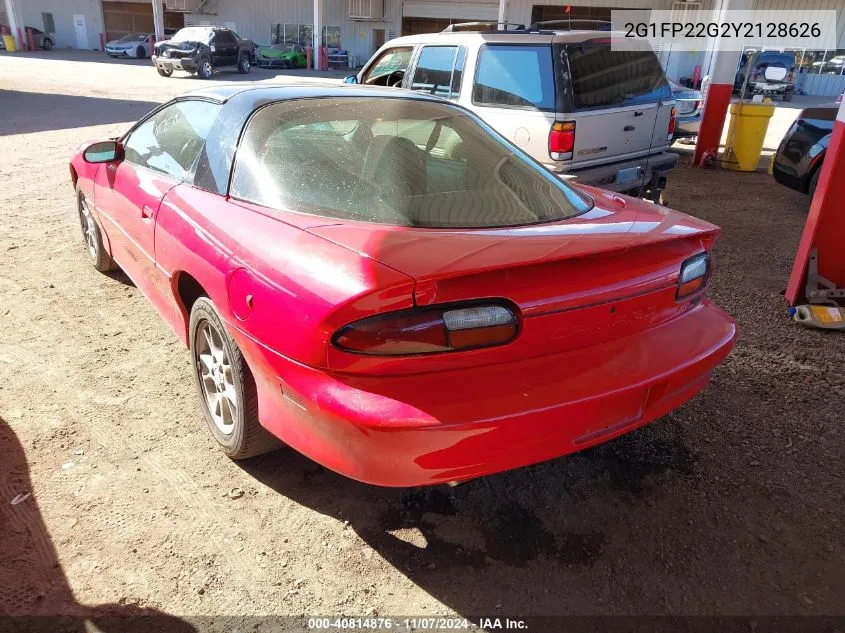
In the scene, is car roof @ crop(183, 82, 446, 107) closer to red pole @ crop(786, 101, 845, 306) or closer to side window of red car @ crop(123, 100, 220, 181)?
side window of red car @ crop(123, 100, 220, 181)

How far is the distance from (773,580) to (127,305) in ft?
12.9

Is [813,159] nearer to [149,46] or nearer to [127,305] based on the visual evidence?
[127,305]

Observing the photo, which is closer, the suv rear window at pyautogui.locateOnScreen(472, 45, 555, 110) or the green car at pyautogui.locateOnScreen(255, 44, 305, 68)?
the suv rear window at pyautogui.locateOnScreen(472, 45, 555, 110)

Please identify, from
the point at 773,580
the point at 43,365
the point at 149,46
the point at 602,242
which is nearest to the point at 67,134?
the point at 43,365

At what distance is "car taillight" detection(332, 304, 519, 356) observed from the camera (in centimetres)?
181

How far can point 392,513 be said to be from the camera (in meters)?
2.39

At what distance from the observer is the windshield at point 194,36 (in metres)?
24.8

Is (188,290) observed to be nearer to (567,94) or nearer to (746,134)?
(567,94)

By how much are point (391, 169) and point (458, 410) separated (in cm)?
125

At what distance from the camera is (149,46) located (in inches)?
1358

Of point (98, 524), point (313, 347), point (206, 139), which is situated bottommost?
point (98, 524)

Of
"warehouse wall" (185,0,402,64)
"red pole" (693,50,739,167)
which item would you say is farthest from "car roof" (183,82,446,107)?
"warehouse wall" (185,0,402,64)

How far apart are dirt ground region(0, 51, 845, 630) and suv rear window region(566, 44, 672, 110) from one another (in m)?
3.04

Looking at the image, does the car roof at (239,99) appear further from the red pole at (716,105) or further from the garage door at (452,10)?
the garage door at (452,10)
